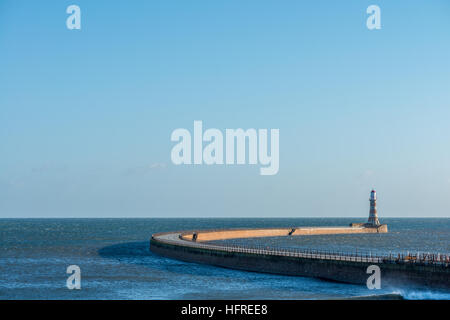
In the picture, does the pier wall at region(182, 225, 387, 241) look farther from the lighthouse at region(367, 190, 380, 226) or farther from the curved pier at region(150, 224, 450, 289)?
the curved pier at region(150, 224, 450, 289)

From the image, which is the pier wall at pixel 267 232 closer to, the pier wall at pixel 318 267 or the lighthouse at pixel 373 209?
the lighthouse at pixel 373 209

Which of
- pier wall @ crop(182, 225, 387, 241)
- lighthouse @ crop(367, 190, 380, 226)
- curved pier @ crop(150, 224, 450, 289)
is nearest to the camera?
curved pier @ crop(150, 224, 450, 289)

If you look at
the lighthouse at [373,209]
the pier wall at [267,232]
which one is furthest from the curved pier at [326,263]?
the lighthouse at [373,209]

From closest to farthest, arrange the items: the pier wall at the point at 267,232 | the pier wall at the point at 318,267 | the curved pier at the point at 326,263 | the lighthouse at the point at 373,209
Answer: the pier wall at the point at 318,267 < the curved pier at the point at 326,263 < the pier wall at the point at 267,232 < the lighthouse at the point at 373,209

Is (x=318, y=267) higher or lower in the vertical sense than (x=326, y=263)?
lower

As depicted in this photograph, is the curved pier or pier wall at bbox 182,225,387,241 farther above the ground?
the curved pier

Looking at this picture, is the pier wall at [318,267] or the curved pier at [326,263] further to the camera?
the curved pier at [326,263]

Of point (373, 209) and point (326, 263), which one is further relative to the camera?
point (373, 209)

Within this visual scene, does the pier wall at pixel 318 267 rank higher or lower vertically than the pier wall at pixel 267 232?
higher

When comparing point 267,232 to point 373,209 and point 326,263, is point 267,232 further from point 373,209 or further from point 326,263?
point 326,263

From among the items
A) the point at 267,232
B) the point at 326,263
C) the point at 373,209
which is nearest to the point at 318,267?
the point at 326,263

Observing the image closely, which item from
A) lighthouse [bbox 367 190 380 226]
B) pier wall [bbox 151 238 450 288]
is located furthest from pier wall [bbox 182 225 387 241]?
pier wall [bbox 151 238 450 288]
